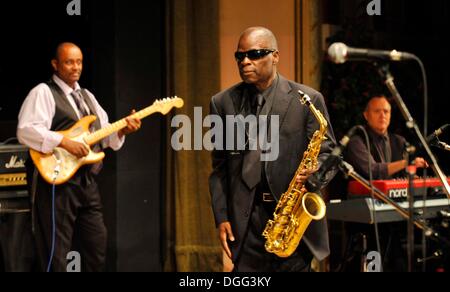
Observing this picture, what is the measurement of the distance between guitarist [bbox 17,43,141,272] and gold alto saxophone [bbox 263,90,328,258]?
1543 mm

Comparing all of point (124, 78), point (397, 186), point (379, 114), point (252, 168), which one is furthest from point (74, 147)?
point (379, 114)

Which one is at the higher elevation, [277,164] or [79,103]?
[79,103]

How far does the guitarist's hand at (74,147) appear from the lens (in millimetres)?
5164

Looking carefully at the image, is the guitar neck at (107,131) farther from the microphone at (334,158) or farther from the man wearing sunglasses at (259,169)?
the microphone at (334,158)

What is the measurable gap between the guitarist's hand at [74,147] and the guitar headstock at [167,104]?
0.63 m

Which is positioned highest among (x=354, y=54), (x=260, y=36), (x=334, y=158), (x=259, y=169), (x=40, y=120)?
(x=260, y=36)

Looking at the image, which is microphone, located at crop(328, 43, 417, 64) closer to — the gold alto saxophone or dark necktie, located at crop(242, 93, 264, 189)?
the gold alto saxophone

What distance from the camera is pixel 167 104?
554cm

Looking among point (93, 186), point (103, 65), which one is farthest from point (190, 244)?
point (103, 65)

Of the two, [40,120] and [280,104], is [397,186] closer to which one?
[280,104]

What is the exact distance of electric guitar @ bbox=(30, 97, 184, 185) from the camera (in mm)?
5184

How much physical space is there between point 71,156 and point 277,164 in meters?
1.68
